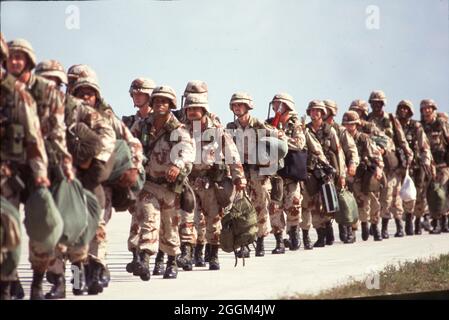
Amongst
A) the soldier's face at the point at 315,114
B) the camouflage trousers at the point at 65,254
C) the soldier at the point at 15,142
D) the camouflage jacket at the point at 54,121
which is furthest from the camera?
the soldier's face at the point at 315,114

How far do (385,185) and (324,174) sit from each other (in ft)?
10.9

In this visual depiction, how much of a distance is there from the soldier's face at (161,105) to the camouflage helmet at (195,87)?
1350mm

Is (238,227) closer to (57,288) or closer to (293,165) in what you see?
(293,165)

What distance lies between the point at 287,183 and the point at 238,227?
348 cm

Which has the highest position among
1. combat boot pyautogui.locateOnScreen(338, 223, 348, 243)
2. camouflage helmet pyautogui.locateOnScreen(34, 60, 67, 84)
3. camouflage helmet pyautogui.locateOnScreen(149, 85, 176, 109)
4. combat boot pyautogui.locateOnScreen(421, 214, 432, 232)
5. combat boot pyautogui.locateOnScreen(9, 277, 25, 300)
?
camouflage helmet pyautogui.locateOnScreen(34, 60, 67, 84)

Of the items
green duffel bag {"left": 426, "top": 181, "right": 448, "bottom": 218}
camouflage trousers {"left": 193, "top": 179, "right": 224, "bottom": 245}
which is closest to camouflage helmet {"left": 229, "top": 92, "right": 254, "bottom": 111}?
camouflage trousers {"left": 193, "top": 179, "right": 224, "bottom": 245}

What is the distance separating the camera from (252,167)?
57.2ft

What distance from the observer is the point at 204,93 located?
593 inches

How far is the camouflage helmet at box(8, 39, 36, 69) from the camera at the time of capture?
403 inches

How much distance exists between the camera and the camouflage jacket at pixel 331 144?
19.4m

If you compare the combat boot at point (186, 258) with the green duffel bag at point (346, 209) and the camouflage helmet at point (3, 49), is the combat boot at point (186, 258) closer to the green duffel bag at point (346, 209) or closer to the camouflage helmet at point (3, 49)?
the green duffel bag at point (346, 209)

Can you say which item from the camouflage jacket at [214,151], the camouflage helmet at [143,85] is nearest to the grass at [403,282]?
the camouflage jacket at [214,151]

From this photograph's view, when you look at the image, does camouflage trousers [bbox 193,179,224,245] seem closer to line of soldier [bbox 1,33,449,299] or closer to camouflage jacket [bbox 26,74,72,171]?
line of soldier [bbox 1,33,449,299]

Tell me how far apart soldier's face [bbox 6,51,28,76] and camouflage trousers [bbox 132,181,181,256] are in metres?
3.54
